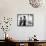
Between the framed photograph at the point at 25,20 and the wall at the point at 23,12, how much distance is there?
0.13 meters

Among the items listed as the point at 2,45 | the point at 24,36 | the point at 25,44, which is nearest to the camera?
the point at 25,44

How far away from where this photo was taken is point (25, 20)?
18.1ft

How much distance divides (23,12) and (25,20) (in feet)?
1.15

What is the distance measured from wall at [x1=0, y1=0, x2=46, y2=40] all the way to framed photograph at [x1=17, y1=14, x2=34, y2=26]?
13 centimetres

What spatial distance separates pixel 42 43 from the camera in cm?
435

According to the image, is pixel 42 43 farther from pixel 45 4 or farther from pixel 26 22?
pixel 45 4

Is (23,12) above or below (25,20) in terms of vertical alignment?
above

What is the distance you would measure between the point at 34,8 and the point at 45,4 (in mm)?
496

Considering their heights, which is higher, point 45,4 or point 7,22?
point 45,4

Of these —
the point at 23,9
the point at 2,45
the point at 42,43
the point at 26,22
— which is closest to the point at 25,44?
the point at 42,43

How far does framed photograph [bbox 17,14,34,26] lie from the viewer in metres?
5.49

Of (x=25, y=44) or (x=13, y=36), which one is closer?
(x=25, y=44)

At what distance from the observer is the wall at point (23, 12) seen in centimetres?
543

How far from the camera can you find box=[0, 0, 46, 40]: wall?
5.43 m
